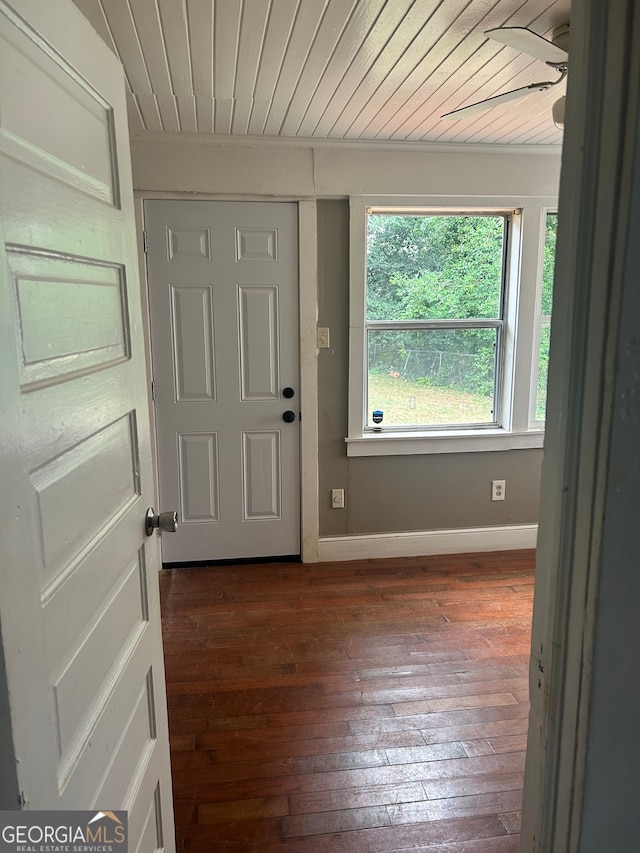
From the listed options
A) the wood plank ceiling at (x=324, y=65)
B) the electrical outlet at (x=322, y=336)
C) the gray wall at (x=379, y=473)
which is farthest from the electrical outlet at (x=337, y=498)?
the wood plank ceiling at (x=324, y=65)

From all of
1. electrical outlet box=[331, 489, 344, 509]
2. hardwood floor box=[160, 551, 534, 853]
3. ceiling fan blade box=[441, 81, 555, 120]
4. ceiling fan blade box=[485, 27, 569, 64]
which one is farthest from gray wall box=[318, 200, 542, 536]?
ceiling fan blade box=[485, 27, 569, 64]

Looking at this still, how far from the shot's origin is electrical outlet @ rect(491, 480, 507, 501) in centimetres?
349

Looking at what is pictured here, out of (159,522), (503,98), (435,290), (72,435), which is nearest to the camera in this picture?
(72,435)

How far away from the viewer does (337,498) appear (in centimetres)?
336

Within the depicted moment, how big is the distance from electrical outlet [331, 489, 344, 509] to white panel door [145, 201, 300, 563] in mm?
213

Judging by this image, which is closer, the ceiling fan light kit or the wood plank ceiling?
the ceiling fan light kit

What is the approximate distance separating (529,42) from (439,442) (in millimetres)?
2123

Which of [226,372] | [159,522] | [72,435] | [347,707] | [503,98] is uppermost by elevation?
[503,98]

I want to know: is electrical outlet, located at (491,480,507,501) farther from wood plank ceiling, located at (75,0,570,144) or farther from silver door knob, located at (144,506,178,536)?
silver door knob, located at (144,506,178,536)

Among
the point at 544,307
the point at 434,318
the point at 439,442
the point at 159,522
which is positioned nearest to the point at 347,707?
the point at 159,522

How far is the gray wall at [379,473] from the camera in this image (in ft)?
10.3

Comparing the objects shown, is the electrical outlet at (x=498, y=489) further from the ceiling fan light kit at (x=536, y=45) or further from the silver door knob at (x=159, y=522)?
the silver door knob at (x=159, y=522)

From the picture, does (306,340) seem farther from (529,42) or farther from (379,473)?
(529,42)

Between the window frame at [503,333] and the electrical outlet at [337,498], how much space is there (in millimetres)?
259
